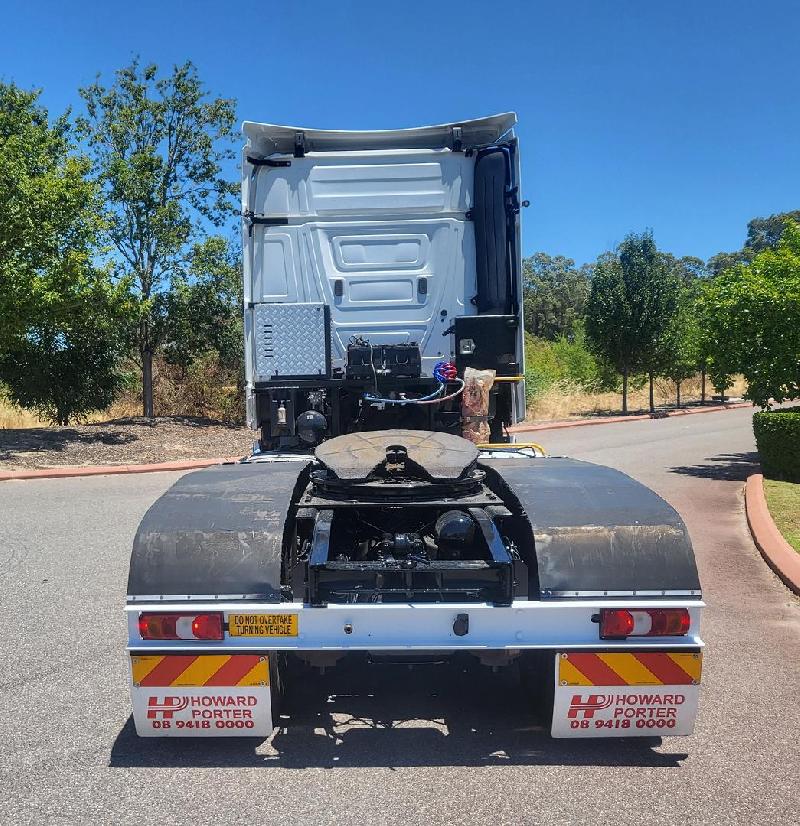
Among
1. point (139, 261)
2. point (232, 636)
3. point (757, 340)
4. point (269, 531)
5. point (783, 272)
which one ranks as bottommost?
point (232, 636)

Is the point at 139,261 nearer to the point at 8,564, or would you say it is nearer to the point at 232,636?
the point at 8,564

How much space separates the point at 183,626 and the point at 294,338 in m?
3.49

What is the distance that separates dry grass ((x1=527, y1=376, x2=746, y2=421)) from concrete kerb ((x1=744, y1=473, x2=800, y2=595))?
55.1 ft

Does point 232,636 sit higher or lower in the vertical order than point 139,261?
lower

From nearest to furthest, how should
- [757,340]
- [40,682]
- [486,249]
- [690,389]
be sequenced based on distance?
1. [40,682]
2. [486,249]
3. [757,340]
4. [690,389]

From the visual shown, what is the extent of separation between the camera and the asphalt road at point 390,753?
3201 millimetres

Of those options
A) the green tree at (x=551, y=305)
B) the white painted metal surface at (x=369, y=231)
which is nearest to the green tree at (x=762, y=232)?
the green tree at (x=551, y=305)

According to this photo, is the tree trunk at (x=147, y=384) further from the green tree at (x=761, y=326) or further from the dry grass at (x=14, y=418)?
the green tree at (x=761, y=326)

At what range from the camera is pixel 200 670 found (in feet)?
11.1

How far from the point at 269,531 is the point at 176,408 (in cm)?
1954

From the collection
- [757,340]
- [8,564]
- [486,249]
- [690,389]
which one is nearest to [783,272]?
[757,340]

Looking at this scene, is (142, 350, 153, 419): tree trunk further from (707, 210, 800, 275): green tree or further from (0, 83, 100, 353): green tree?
(707, 210, 800, 275): green tree

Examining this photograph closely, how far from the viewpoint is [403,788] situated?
3350 millimetres

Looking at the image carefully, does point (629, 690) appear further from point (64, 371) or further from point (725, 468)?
point (64, 371)
